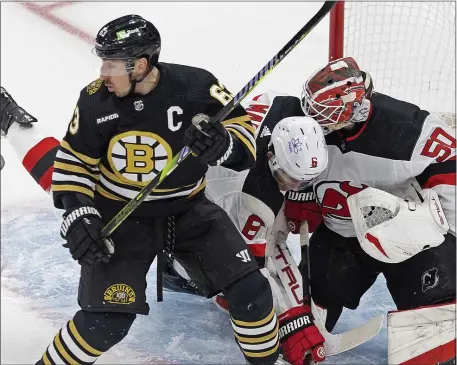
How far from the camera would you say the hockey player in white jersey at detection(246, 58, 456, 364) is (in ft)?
9.04

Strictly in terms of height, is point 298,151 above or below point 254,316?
above

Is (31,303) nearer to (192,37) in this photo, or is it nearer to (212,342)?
(212,342)

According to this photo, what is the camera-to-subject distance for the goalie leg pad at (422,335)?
2.75m

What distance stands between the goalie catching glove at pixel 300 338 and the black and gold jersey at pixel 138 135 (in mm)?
565

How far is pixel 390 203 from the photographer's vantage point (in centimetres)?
275

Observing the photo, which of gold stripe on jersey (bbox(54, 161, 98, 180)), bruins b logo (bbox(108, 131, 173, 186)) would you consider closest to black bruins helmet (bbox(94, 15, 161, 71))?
bruins b logo (bbox(108, 131, 173, 186))

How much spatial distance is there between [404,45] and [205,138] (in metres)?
2.15

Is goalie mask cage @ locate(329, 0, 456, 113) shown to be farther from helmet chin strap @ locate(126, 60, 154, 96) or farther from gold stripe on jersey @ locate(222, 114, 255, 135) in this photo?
helmet chin strap @ locate(126, 60, 154, 96)


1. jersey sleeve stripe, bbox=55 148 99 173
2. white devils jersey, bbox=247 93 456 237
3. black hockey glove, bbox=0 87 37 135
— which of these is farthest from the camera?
black hockey glove, bbox=0 87 37 135

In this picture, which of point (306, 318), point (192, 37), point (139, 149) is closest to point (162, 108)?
point (139, 149)

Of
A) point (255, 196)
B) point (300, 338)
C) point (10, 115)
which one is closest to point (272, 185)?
point (255, 196)

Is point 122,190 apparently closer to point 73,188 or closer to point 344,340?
point 73,188

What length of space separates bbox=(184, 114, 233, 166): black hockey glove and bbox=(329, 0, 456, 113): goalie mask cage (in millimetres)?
1746

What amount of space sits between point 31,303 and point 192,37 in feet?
6.90
